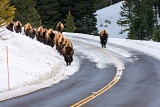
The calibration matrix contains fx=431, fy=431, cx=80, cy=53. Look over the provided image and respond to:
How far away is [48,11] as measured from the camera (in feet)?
262

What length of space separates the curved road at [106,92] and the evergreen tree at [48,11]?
169 feet

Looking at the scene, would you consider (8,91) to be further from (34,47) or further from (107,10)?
(107,10)

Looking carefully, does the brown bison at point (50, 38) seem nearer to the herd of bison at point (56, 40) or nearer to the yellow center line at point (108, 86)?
the herd of bison at point (56, 40)

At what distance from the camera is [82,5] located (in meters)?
79.6

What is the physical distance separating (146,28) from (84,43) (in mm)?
33890

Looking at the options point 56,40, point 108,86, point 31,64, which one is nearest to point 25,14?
point 56,40

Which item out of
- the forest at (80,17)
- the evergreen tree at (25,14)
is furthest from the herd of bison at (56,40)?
the forest at (80,17)

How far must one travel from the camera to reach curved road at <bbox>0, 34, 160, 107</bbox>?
53.2ft

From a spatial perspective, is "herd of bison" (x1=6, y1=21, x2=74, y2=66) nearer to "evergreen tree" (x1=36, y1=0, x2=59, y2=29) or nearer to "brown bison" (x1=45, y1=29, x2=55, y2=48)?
"brown bison" (x1=45, y1=29, x2=55, y2=48)

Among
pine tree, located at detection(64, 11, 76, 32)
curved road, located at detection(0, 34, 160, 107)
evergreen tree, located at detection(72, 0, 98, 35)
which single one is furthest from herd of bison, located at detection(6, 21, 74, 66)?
evergreen tree, located at detection(72, 0, 98, 35)

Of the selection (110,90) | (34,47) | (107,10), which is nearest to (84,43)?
(34,47)

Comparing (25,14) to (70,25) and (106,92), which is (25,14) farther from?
(106,92)

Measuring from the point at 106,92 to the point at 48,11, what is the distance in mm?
62297

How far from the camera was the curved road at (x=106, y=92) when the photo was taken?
16.2m
